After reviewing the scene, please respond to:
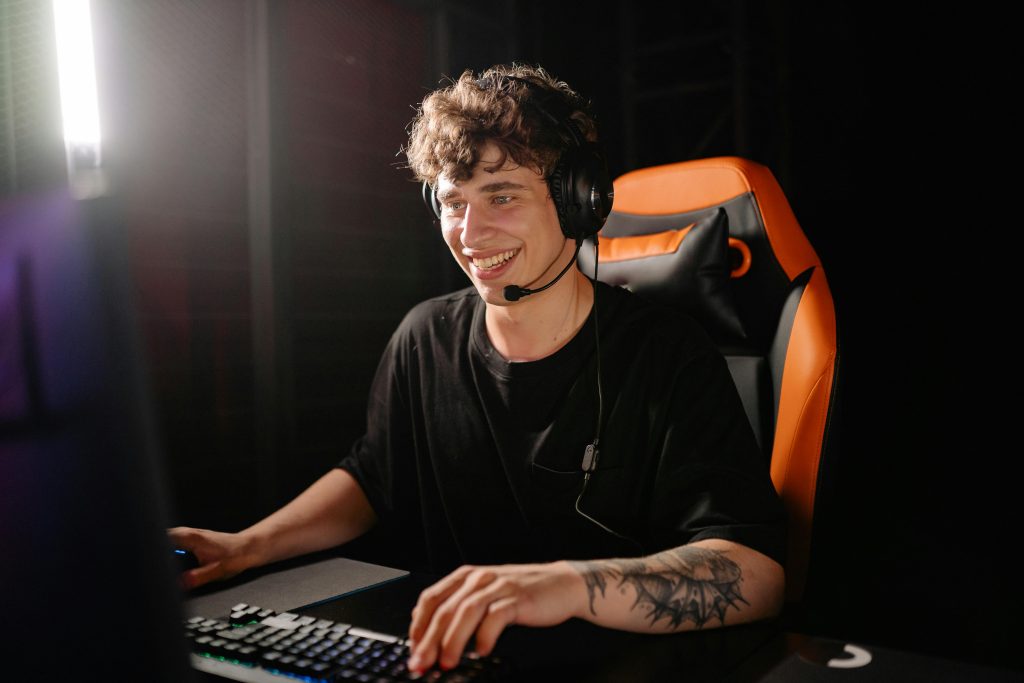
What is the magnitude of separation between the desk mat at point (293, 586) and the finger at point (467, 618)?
284mm

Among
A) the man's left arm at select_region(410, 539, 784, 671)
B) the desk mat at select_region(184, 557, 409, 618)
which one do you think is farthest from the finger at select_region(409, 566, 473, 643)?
the desk mat at select_region(184, 557, 409, 618)

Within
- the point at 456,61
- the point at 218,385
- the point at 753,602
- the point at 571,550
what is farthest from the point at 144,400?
the point at 456,61

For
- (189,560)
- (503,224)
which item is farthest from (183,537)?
(503,224)

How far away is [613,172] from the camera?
10.2ft

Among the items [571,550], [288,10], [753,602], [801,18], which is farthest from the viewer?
[288,10]

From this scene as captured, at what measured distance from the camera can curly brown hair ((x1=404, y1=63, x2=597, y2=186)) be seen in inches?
44.3

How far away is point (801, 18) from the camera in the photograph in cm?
268

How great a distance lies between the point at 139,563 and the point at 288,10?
303 centimetres

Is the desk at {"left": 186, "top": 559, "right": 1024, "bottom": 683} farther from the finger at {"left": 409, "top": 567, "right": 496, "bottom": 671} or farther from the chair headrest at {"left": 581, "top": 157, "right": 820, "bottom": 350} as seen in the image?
the chair headrest at {"left": 581, "top": 157, "right": 820, "bottom": 350}

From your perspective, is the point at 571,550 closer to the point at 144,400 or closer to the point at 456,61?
the point at 144,400

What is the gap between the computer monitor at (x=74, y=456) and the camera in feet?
0.86

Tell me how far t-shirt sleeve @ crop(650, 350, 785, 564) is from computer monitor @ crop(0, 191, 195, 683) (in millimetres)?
743

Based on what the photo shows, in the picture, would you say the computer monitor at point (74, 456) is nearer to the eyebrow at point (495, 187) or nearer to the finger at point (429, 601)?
the finger at point (429, 601)

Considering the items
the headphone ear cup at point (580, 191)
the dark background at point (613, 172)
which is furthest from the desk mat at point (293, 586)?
the dark background at point (613, 172)
